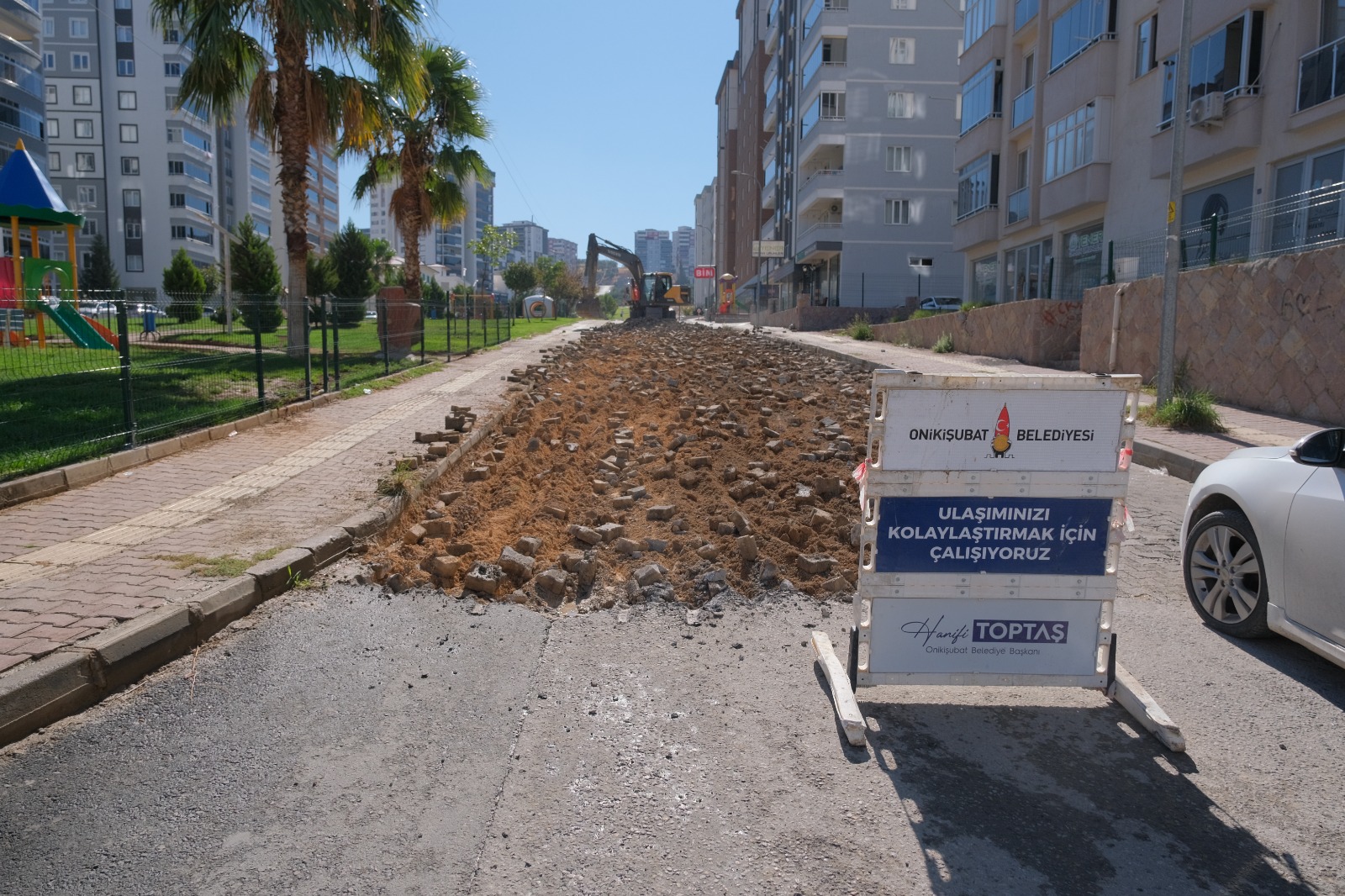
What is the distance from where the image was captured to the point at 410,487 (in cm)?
780

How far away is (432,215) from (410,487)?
19.0m

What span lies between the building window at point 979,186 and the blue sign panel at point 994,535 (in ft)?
108

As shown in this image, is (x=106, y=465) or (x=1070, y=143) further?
(x=1070, y=143)

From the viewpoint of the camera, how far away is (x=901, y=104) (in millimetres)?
53500

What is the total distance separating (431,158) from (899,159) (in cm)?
3593

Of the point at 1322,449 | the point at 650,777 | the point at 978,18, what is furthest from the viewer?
the point at 978,18

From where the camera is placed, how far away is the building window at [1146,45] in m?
23.7

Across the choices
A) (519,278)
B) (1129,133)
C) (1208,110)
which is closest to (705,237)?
(519,278)

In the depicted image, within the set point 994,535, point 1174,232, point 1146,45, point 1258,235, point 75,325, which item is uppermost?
point 1146,45

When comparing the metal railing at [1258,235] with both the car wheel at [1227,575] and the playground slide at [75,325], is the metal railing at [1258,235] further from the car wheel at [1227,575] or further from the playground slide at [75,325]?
the playground slide at [75,325]

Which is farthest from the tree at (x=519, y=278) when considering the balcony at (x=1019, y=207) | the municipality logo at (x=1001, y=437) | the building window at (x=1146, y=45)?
the municipality logo at (x=1001, y=437)

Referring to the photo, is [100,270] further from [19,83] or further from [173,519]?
[173,519]

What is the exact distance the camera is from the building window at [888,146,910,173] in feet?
175

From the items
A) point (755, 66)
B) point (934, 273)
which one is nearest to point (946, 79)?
point (934, 273)
